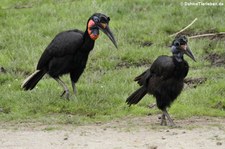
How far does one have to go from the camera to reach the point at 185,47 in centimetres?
860

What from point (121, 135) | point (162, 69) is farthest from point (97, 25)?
point (121, 135)

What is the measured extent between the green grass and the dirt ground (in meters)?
0.45

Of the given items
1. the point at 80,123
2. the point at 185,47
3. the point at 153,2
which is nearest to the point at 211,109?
the point at 185,47

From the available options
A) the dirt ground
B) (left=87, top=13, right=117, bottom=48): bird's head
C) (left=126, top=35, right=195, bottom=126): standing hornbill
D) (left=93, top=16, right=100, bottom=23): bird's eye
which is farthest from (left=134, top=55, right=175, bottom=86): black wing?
(left=93, top=16, right=100, bottom=23): bird's eye

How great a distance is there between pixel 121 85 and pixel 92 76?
91 cm

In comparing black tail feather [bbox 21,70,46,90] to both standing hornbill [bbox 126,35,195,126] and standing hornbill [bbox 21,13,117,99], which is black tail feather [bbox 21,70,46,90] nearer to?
standing hornbill [bbox 21,13,117,99]

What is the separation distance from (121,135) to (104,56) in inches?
184

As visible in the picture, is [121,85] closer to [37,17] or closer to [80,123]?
[80,123]

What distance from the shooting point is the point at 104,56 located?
Answer: 40.6 ft

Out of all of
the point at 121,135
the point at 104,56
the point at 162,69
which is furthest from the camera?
the point at 104,56

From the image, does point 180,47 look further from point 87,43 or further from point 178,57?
point 87,43

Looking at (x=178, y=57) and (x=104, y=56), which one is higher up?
(x=178, y=57)

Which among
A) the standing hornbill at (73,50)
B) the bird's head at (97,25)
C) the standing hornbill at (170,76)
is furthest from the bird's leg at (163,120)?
the bird's head at (97,25)

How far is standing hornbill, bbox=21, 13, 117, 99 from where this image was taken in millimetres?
9805
